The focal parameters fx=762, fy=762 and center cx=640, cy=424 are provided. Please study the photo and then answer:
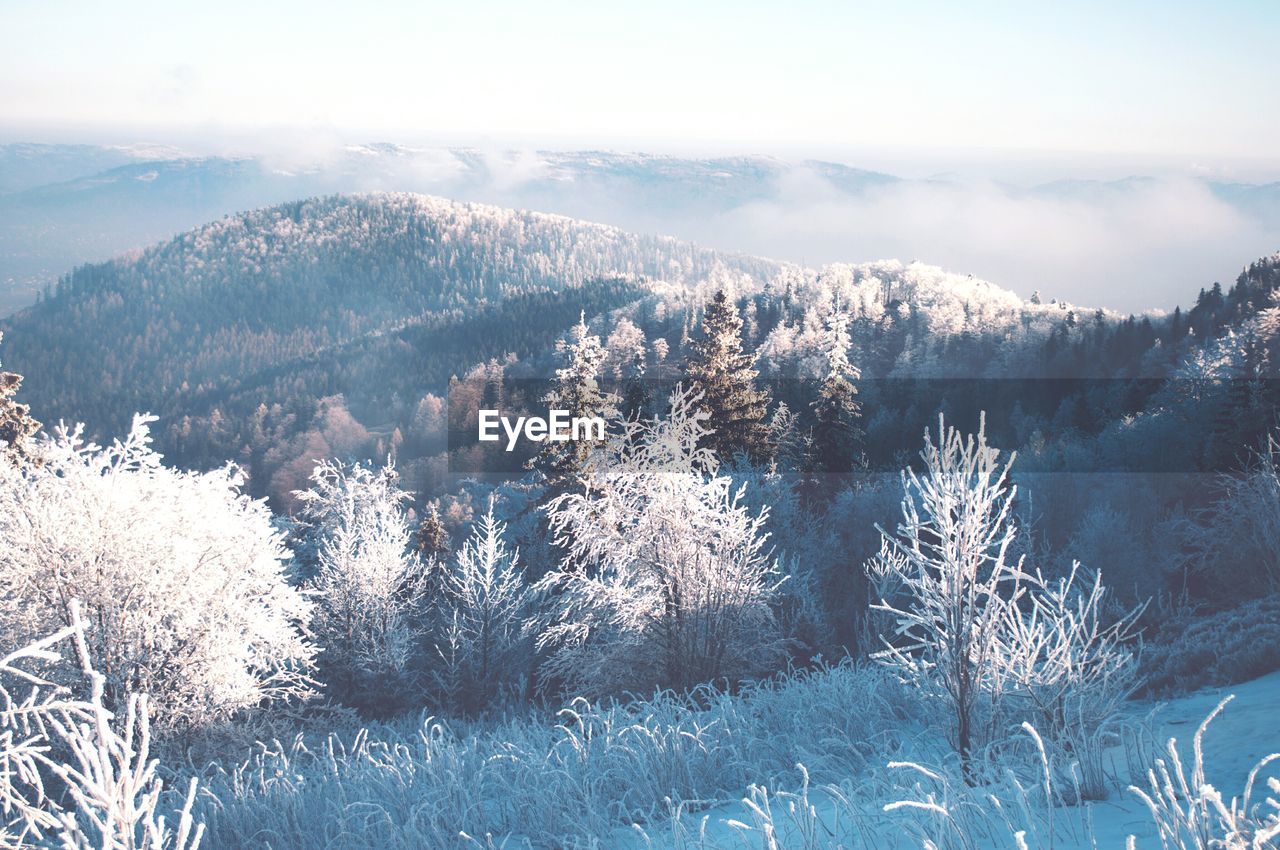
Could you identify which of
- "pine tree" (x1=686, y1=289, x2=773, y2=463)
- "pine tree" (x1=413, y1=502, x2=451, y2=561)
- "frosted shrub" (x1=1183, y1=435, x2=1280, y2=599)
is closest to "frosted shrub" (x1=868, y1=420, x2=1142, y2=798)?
"frosted shrub" (x1=1183, y1=435, x2=1280, y2=599)

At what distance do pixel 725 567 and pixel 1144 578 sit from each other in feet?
36.9

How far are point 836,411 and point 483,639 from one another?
12456 mm

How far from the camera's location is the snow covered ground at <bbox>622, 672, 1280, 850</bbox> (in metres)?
3.82

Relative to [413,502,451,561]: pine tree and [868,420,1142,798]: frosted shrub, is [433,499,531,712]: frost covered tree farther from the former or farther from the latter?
[868,420,1142,798]: frosted shrub

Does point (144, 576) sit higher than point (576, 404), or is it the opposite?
point (576, 404)

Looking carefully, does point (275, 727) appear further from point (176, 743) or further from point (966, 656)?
point (966, 656)

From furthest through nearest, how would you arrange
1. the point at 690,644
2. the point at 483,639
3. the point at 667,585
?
the point at 483,639, the point at 667,585, the point at 690,644

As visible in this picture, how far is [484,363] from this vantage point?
140 meters

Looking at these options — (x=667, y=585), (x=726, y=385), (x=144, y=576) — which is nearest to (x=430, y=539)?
(x=726, y=385)

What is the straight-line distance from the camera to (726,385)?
22.7 meters

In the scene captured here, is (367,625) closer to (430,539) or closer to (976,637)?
(430,539)

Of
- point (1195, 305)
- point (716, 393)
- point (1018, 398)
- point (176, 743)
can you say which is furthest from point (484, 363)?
point (176, 743)

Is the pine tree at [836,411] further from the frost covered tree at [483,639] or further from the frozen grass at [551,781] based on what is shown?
the frozen grass at [551,781]

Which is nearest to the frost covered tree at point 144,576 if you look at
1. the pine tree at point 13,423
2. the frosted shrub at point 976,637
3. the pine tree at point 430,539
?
the pine tree at point 13,423
